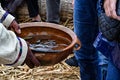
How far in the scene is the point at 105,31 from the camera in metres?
1.74

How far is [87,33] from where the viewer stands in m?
2.36

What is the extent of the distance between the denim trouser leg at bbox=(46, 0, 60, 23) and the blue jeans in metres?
1.43

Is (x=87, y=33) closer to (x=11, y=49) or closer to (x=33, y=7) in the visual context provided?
(x=11, y=49)

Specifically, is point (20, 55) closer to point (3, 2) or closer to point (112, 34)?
point (112, 34)

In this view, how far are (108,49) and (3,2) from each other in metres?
2.40

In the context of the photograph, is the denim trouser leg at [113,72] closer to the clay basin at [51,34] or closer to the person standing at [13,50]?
the clay basin at [51,34]

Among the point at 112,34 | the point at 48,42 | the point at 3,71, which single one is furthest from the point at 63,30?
the point at 3,71

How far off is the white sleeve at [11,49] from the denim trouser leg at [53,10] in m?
2.16

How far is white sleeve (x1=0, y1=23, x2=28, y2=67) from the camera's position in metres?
1.65

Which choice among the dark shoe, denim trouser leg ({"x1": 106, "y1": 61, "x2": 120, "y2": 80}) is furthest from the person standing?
the dark shoe

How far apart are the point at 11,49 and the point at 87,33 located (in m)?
0.82

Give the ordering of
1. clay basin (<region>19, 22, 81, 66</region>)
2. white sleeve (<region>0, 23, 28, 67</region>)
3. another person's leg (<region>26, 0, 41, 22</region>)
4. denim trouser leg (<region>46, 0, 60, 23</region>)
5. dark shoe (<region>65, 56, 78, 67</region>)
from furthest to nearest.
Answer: another person's leg (<region>26, 0, 41, 22</region>) < denim trouser leg (<region>46, 0, 60, 23</region>) < dark shoe (<region>65, 56, 78, 67</region>) < clay basin (<region>19, 22, 81, 66</region>) < white sleeve (<region>0, 23, 28, 67</region>)

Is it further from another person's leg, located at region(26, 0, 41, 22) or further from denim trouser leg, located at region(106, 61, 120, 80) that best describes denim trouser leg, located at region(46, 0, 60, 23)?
denim trouser leg, located at region(106, 61, 120, 80)

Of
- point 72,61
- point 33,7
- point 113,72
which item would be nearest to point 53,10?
point 33,7
